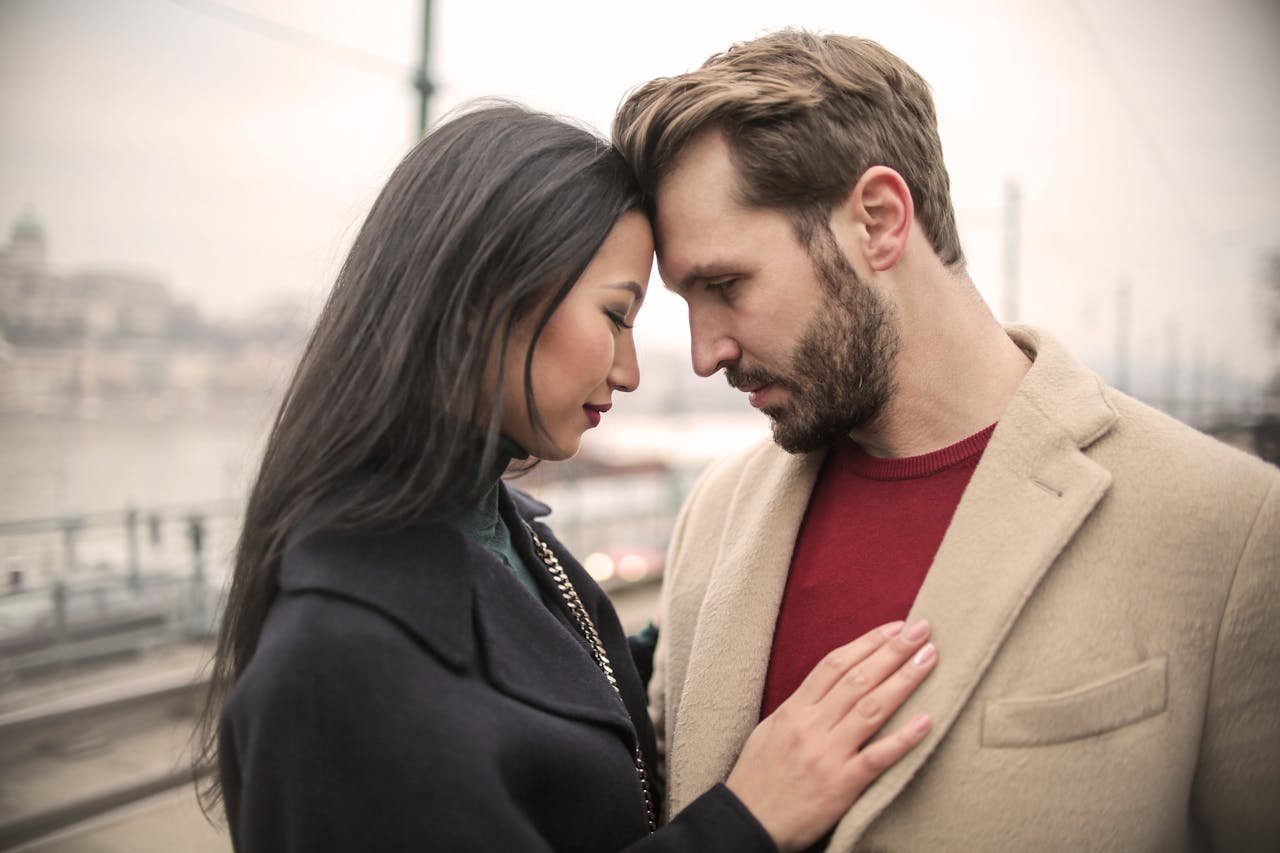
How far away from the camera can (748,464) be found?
214cm

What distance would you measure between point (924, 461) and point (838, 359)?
27 centimetres

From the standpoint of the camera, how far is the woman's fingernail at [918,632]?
4.95ft

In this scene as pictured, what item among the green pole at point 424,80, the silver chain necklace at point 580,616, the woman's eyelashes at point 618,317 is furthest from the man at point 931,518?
the green pole at point 424,80

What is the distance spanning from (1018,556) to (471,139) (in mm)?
1151

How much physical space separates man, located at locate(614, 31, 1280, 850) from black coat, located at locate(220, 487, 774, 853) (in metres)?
0.38

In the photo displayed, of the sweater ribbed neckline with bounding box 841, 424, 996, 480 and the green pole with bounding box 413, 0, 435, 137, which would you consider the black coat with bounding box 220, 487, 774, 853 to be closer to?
the sweater ribbed neckline with bounding box 841, 424, 996, 480

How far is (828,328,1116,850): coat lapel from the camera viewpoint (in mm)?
1442

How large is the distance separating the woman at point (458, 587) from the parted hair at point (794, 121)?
17 cm

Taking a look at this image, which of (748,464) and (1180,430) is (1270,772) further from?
(748,464)

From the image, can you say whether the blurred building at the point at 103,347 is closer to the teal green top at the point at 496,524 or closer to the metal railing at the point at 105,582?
the metal railing at the point at 105,582

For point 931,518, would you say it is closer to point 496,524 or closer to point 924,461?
point 924,461

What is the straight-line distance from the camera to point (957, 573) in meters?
1.54

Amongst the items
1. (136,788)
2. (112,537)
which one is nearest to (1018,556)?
(136,788)

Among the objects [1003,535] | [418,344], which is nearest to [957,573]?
[1003,535]
